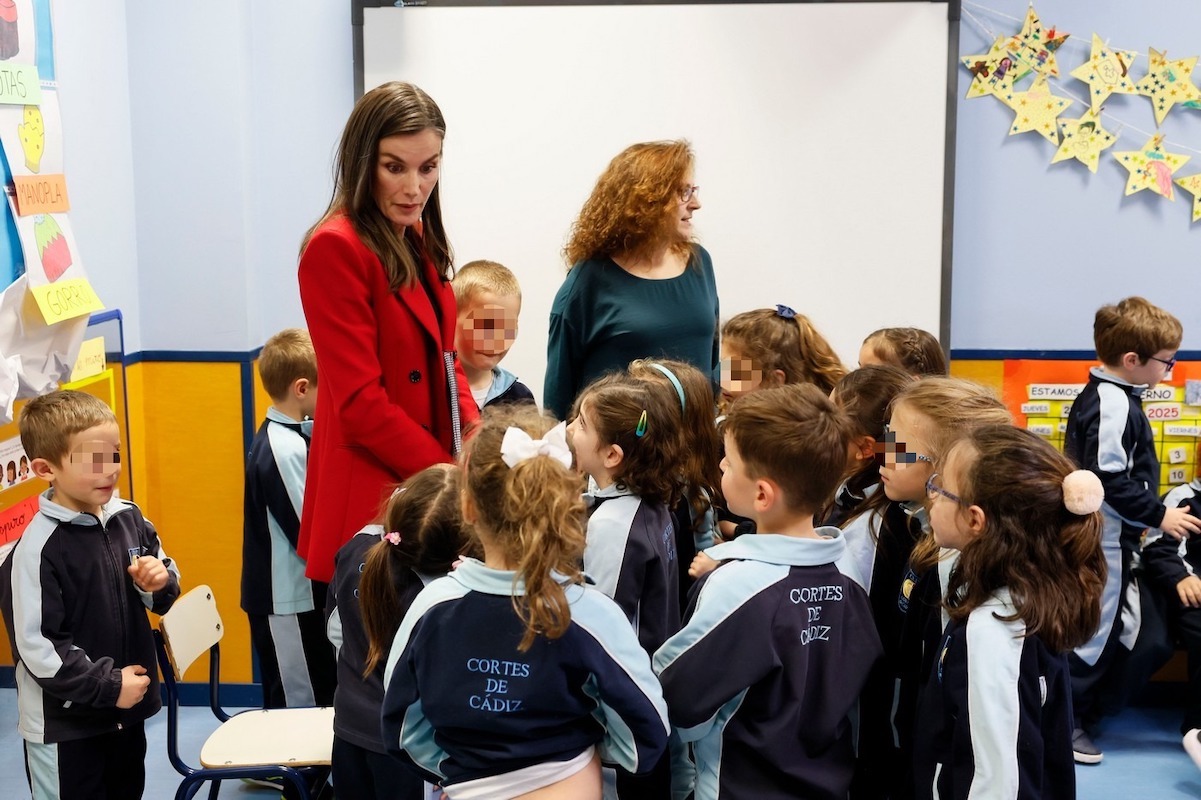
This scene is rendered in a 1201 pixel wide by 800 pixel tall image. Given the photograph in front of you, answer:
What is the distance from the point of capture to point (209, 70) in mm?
3299

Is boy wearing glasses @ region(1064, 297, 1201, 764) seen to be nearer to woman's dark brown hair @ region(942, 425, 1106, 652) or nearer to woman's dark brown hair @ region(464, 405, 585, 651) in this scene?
Result: woman's dark brown hair @ region(942, 425, 1106, 652)

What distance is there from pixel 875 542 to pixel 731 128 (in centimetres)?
174

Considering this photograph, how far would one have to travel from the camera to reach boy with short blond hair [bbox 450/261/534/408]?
8.86ft

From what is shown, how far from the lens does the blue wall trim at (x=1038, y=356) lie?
140 inches

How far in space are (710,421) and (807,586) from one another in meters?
0.61

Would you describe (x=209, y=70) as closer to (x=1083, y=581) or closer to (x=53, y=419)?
A: (x=53, y=419)

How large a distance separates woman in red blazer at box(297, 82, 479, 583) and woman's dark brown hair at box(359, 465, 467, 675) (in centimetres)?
21

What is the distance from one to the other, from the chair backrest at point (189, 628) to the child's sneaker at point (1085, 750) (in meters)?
2.29

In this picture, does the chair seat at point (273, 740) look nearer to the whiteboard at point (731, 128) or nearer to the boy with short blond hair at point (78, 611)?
A: the boy with short blond hair at point (78, 611)

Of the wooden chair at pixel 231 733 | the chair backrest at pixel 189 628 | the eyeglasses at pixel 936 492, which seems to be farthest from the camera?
the chair backrest at pixel 189 628

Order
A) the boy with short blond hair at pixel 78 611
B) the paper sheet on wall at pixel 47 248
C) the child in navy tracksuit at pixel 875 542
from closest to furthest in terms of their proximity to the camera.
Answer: the child in navy tracksuit at pixel 875 542
the boy with short blond hair at pixel 78 611
the paper sheet on wall at pixel 47 248

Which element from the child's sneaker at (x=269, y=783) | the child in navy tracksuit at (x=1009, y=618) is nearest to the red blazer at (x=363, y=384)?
the child in navy tracksuit at (x=1009, y=618)

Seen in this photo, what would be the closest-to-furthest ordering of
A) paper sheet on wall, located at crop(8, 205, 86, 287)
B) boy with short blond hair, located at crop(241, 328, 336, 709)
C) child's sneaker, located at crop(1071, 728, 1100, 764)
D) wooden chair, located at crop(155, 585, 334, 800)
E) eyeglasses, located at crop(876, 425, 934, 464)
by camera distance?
1. eyeglasses, located at crop(876, 425, 934, 464)
2. wooden chair, located at crop(155, 585, 334, 800)
3. paper sheet on wall, located at crop(8, 205, 86, 287)
4. boy with short blond hair, located at crop(241, 328, 336, 709)
5. child's sneaker, located at crop(1071, 728, 1100, 764)

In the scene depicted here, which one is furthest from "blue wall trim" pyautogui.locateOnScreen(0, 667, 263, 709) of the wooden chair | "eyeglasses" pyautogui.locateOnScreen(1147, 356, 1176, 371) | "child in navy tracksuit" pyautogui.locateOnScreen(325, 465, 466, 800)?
"eyeglasses" pyautogui.locateOnScreen(1147, 356, 1176, 371)
